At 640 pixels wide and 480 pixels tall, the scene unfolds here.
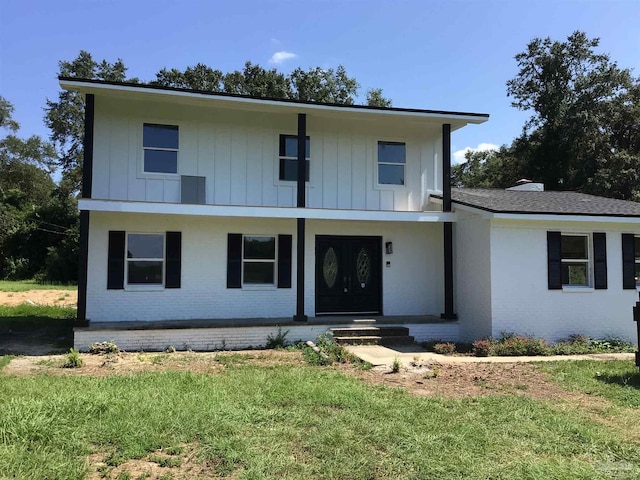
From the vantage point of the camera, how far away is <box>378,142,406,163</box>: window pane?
1375 cm

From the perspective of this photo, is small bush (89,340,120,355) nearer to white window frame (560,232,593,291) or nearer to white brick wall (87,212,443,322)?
white brick wall (87,212,443,322)

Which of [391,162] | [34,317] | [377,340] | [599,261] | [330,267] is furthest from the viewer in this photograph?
[34,317]

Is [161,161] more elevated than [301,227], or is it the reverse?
[161,161]

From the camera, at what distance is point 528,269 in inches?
454

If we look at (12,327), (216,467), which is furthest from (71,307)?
(216,467)

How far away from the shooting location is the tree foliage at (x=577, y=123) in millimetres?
27562

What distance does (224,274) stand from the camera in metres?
12.5

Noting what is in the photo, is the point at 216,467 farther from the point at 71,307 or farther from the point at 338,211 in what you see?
the point at 71,307

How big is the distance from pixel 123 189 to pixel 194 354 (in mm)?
4648

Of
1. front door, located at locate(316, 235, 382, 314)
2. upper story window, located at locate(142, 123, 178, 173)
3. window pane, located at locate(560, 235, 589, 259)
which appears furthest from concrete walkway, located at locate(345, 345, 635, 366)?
upper story window, located at locate(142, 123, 178, 173)

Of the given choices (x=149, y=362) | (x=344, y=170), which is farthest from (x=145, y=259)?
(x=344, y=170)

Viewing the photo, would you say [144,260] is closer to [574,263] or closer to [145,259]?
[145,259]

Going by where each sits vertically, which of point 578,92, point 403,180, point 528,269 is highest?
point 578,92

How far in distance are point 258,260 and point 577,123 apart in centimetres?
2469
